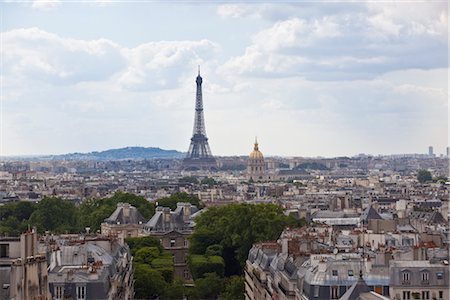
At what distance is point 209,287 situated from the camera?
5278cm

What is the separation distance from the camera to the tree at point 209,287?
2079 inches

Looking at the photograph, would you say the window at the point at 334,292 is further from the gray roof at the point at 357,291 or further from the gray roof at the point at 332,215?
the gray roof at the point at 332,215

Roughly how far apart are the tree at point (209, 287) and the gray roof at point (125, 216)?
2128 centimetres

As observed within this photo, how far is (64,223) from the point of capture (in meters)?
84.9

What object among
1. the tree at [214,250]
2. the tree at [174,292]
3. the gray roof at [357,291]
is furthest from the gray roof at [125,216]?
the gray roof at [357,291]

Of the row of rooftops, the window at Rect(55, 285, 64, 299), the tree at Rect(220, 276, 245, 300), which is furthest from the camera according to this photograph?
the row of rooftops

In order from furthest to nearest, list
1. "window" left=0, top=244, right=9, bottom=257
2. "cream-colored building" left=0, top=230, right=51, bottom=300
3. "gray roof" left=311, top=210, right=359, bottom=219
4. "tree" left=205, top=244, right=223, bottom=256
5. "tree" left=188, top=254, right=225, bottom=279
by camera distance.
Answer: "gray roof" left=311, top=210, right=359, bottom=219 < "tree" left=205, top=244, right=223, bottom=256 < "tree" left=188, top=254, right=225, bottom=279 < "window" left=0, top=244, right=9, bottom=257 < "cream-colored building" left=0, top=230, right=51, bottom=300

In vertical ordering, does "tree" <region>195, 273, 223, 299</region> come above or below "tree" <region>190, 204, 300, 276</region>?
below

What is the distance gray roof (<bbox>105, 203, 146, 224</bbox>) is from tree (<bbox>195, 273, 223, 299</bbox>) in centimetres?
2128

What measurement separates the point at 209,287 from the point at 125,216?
23360 millimetres

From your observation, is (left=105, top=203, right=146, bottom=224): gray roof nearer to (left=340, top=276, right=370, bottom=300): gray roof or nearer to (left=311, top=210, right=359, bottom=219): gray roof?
(left=311, top=210, right=359, bottom=219): gray roof

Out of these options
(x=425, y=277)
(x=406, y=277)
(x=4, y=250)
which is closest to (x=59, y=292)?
(x=406, y=277)

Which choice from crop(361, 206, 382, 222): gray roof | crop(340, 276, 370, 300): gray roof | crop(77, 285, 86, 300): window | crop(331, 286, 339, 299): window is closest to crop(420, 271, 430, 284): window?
crop(331, 286, 339, 299): window

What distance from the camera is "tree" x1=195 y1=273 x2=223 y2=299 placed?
5281 cm
